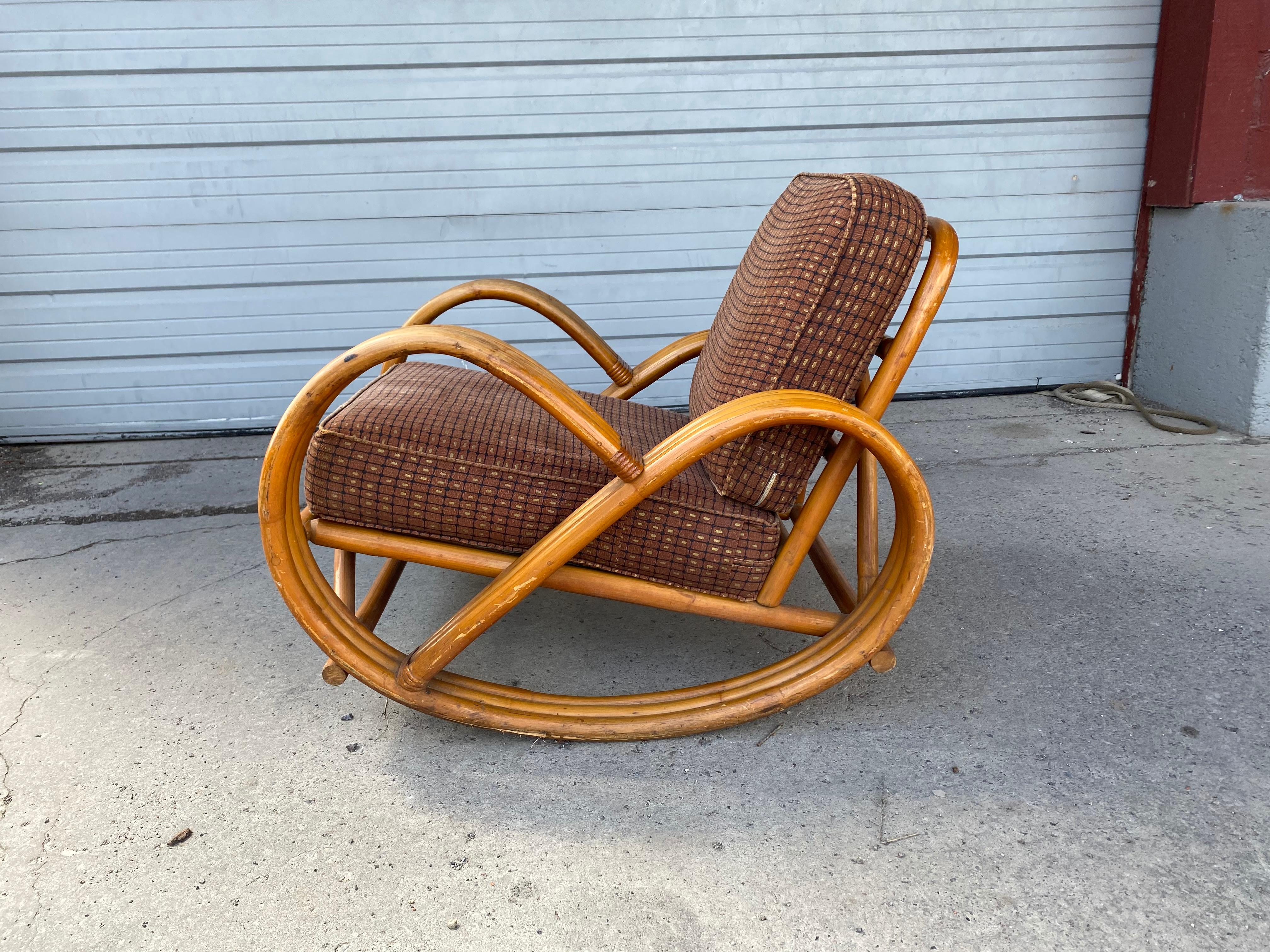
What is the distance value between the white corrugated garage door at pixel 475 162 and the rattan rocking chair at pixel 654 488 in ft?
5.87

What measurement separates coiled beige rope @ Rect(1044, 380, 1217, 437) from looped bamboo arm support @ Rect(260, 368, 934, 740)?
201cm

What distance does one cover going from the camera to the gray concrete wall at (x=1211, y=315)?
282 centimetres

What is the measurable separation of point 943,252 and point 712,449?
489mm

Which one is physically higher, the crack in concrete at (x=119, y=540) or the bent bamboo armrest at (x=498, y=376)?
the bent bamboo armrest at (x=498, y=376)

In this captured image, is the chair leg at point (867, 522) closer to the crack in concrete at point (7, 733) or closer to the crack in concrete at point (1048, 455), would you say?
the crack in concrete at point (1048, 455)

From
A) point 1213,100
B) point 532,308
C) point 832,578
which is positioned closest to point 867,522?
point 832,578

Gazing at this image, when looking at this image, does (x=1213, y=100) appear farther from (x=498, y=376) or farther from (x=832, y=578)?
(x=498, y=376)

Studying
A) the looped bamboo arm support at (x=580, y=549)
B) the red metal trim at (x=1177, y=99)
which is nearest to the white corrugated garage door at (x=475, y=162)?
the red metal trim at (x=1177, y=99)

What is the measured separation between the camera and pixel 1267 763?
4.53 ft

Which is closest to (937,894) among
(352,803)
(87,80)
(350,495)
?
(352,803)

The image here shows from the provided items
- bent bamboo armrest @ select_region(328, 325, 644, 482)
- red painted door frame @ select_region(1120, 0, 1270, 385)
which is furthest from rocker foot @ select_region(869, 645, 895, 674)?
red painted door frame @ select_region(1120, 0, 1270, 385)

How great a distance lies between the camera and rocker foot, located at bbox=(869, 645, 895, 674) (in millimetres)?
1493

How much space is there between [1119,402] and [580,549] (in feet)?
8.74

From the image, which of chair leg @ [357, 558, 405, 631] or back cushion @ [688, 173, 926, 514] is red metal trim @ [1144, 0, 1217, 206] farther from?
chair leg @ [357, 558, 405, 631]
